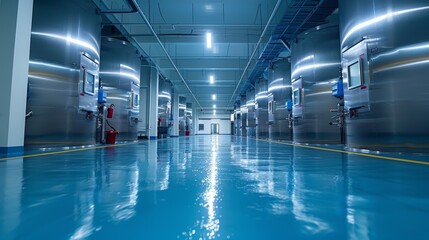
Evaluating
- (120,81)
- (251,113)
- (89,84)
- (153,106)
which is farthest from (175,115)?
(89,84)

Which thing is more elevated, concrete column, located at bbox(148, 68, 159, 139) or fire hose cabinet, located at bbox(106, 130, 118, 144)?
concrete column, located at bbox(148, 68, 159, 139)

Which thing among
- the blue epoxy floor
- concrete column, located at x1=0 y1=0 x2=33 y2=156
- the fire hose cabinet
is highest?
concrete column, located at x1=0 y1=0 x2=33 y2=156

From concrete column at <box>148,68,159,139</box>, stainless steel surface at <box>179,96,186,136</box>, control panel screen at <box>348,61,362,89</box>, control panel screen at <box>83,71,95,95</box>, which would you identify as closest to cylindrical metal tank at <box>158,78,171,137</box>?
concrete column at <box>148,68,159,139</box>

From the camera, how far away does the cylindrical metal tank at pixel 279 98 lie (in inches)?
412

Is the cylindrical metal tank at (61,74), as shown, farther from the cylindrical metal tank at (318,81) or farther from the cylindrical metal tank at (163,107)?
the cylindrical metal tank at (163,107)

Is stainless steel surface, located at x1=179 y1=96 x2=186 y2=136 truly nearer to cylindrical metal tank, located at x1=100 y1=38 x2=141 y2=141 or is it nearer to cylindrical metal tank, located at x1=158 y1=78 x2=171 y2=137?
cylindrical metal tank, located at x1=158 y1=78 x2=171 y2=137

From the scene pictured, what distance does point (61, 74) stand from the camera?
569 cm

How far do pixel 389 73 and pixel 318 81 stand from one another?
2.97m

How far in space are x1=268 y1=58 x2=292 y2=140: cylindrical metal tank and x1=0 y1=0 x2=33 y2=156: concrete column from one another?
9.22m

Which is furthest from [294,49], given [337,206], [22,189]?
[22,189]

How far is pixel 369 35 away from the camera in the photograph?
4.61 meters

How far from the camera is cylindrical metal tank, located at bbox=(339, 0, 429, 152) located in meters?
3.88

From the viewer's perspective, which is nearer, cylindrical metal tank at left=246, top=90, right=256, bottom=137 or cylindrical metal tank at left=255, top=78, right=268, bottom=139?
cylindrical metal tank at left=255, top=78, right=268, bottom=139

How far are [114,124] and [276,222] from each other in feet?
29.2
